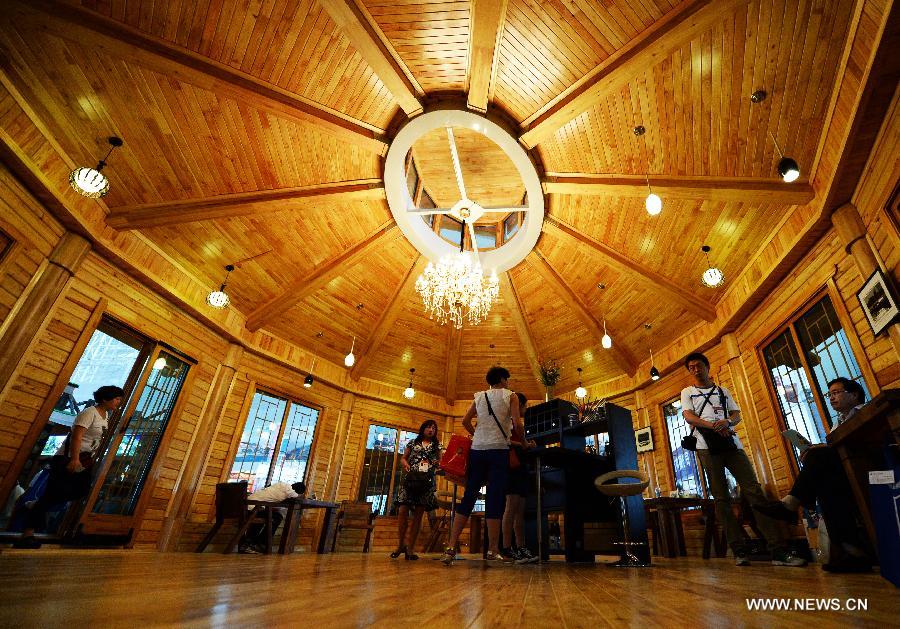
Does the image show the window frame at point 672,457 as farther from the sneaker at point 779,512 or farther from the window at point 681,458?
the sneaker at point 779,512

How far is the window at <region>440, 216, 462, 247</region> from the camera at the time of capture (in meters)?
8.76

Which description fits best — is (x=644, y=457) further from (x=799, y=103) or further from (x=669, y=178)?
(x=799, y=103)

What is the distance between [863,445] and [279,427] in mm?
9035

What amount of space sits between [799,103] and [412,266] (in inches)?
242

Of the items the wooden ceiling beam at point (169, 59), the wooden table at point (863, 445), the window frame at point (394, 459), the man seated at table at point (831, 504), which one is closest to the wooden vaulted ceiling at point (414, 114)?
the wooden ceiling beam at point (169, 59)

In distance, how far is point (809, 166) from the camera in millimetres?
4977

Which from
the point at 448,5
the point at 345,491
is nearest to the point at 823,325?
the point at 448,5

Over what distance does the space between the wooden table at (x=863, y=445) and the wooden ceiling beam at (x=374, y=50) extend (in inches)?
208

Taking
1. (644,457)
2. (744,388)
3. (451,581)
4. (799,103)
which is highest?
(799,103)

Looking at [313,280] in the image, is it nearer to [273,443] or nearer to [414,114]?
[273,443]

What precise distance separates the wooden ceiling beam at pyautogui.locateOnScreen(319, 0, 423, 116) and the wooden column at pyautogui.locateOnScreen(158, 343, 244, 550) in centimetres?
572

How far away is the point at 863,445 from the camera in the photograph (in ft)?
8.29

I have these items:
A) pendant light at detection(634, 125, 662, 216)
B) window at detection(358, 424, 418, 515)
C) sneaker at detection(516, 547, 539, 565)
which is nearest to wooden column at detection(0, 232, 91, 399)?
sneaker at detection(516, 547, 539, 565)

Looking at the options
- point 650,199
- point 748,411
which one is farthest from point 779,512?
point 748,411
